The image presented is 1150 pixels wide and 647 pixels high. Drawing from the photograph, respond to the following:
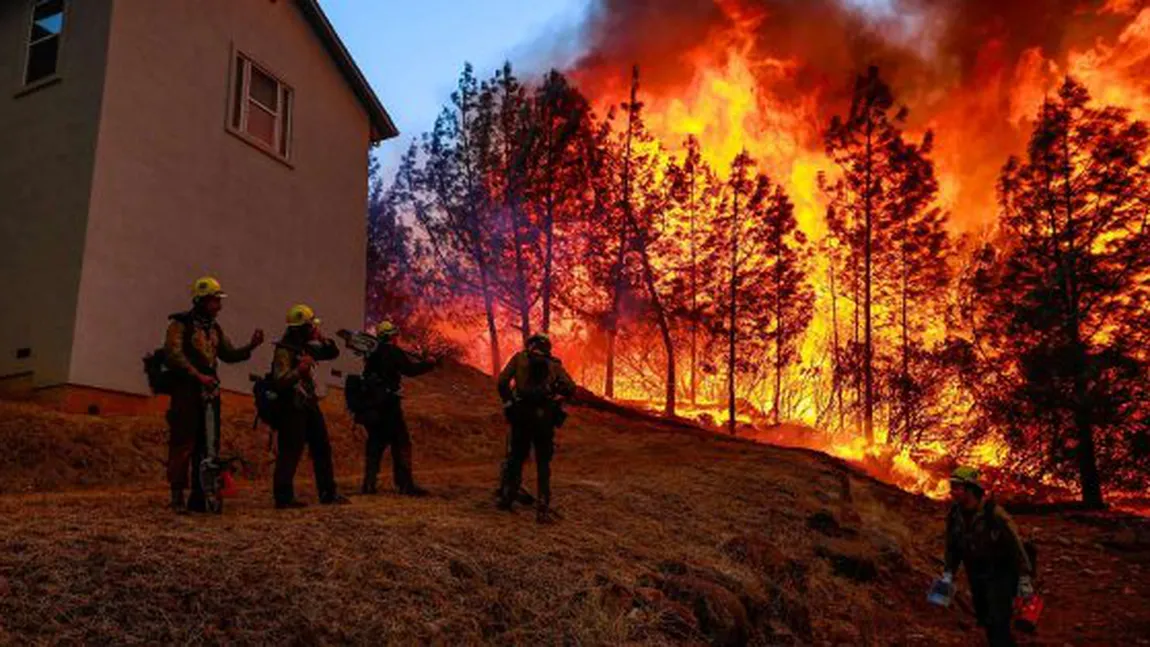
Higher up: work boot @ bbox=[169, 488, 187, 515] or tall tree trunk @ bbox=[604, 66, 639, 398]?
tall tree trunk @ bbox=[604, 66, 639, 398]

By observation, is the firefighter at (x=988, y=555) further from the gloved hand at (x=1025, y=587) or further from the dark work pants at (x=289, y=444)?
the dark work pants at (x=289, y=444)

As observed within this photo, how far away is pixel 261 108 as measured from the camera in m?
18.3

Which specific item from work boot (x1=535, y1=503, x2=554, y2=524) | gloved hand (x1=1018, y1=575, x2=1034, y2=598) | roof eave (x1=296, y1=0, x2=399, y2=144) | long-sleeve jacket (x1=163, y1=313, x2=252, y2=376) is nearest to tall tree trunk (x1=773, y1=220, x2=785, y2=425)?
roof eave (x1=296, y1=0, x2=399, y2=144)

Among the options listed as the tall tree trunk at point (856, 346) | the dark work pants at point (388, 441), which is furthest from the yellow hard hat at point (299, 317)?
the tall tree trunk at point (856, 346)

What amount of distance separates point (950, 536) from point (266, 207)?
1374 cm

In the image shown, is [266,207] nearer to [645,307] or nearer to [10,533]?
[10,533]

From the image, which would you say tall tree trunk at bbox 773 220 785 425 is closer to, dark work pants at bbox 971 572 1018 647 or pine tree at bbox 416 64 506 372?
pine tree at bbox 416 64 506 372

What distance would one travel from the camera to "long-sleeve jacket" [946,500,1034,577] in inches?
340

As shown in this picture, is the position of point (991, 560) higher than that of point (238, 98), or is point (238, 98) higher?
point (238, 98)

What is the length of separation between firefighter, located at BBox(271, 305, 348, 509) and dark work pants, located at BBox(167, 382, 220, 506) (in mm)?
864

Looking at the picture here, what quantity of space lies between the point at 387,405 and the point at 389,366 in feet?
1.50

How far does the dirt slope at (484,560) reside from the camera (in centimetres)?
591

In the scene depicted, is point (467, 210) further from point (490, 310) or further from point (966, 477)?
Result: point (966, 477)

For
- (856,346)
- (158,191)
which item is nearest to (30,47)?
(158,191)
